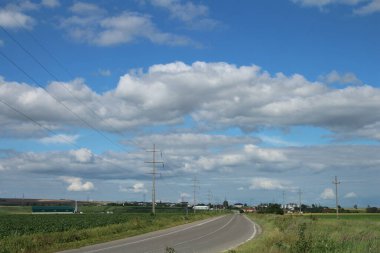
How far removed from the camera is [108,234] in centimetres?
3450

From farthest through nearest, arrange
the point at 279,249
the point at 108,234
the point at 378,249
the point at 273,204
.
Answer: the point at 273,204
the point at 108,234
the point at 279,249
the point at 378,249

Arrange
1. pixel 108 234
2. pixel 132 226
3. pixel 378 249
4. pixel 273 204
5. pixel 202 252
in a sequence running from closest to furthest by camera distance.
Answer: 1. pixel 378 249
2. pixel 202 252
3. pixel 108 234
4. pixel 132 226
5. pixel 273 204

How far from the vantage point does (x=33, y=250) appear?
70.4 feet

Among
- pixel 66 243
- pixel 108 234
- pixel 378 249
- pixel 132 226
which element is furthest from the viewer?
pixel 132 226

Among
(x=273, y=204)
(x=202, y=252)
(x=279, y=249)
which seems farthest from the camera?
(x=273, y=204)

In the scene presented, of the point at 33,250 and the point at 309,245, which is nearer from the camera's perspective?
the point at 309,245

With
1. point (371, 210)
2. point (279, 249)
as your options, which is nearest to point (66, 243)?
point (279, 249)

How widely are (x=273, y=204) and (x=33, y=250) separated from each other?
148 m

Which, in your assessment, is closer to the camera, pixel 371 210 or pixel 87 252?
pixel 87 252

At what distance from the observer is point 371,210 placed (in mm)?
167000

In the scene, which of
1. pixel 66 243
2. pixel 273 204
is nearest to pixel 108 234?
pixel 66 243

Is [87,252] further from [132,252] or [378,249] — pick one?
[378,249]

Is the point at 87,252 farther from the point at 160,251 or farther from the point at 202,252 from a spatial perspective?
the point at 202,252

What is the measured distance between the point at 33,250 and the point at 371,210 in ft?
529
